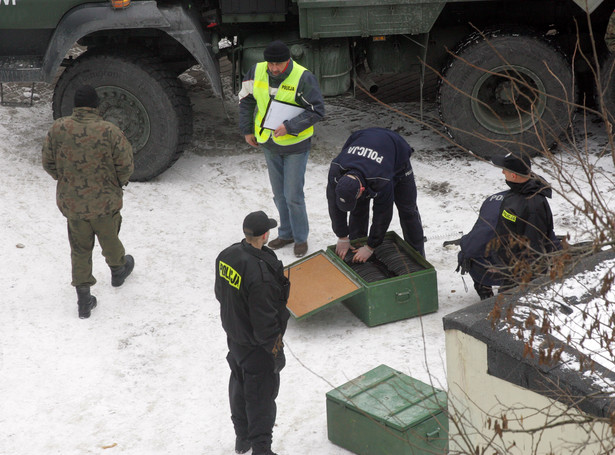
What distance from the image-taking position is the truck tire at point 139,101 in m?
7.87

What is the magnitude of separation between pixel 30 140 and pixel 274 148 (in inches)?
124

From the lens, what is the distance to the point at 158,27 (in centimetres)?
757

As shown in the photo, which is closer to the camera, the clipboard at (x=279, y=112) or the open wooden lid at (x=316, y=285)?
the open wooden lid at (x=316, y=285)

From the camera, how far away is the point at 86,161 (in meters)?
6.01

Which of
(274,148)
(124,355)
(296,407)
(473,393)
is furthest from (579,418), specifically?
(274,148)

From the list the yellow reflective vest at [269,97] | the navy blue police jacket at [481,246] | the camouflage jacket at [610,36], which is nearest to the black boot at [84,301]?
the yellow reflective vest at [269,97]

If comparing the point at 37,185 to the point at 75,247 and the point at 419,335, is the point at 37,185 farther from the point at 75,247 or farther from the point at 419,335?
the point at 419,335

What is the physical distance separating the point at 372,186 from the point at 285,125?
36.7 inches

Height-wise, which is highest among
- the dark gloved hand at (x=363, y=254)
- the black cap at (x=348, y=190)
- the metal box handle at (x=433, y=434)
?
the black cap at (x=348, y=190)

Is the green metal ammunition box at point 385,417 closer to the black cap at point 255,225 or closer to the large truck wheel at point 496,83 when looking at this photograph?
the black cap at point 255,225

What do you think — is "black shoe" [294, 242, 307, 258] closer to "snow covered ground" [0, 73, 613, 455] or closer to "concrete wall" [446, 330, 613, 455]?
"snow covered ground" [0, 73, 613, 455]

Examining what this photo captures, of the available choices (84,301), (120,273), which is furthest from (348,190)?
(84,301)

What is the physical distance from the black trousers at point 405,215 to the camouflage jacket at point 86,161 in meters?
1.66

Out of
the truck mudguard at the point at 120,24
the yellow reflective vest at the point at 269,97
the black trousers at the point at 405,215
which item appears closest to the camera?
the black trousers at the point at 405,215
